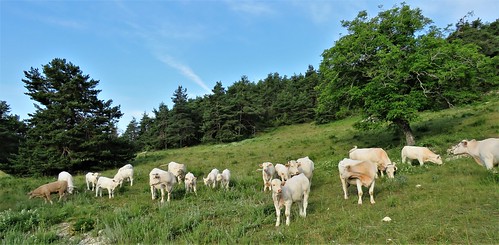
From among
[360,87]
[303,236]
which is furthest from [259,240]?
[360,87]

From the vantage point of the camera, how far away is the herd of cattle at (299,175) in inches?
336

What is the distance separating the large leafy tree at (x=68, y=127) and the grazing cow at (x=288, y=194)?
25596mm

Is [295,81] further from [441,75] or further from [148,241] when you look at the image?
[148,241]

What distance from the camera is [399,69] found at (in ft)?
61.0

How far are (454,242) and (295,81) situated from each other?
8807cm

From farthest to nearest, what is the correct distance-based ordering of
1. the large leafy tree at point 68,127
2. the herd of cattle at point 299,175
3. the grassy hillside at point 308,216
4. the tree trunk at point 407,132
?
the large leafy tree at point 68,127, the tree trunk at point 407,132, the herd of cattle at point 299,175, the grassy hillside at point 308,216

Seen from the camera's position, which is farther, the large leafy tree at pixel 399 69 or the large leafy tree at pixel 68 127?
the large leafy tree at pixel 68 127

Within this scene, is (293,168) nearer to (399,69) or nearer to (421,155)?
(421,155)

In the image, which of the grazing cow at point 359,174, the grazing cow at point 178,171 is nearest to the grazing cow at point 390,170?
the grazing cow at point 359,174

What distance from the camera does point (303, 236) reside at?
690 centimetres

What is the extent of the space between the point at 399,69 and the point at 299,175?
13.2m

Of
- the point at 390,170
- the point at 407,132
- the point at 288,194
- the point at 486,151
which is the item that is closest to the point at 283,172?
the point at 390,170

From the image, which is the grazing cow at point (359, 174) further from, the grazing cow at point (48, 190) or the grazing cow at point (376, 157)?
the grazing cow at point (48, 190)

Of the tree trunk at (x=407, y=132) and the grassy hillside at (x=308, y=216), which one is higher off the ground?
the tree trunk at (x=407, y=132)
